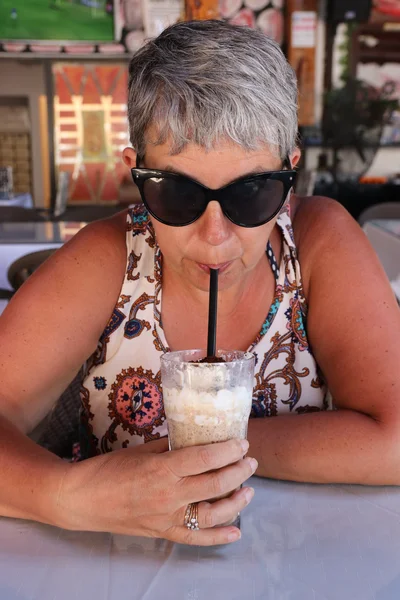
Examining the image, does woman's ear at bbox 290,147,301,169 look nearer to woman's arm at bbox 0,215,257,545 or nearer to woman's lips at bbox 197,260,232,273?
woman's lips at bbox 197,260,232,273

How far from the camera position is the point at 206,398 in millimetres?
952

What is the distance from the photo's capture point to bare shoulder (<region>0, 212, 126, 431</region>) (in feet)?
4.05

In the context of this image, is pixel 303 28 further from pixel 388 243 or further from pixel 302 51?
pixel 388 243

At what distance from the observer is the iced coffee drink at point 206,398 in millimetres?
950

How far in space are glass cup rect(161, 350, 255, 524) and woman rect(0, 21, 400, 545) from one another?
52 mm

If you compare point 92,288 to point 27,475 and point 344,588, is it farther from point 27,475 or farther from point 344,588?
point 344,588

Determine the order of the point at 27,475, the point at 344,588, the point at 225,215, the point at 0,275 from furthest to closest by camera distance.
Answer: the point at 0,275 < the point at 225,215 < the point at 27,475 < the point at 344,588

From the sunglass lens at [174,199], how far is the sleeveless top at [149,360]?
27cm

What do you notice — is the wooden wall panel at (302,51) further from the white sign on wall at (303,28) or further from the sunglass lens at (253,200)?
the sunglass lens at (253,200)

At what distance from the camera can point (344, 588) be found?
0.87 m

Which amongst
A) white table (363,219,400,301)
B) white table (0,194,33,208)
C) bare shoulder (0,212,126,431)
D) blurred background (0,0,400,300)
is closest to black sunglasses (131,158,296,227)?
bare shoulder (0,212,126,431)

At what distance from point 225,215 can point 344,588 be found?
1.91ft

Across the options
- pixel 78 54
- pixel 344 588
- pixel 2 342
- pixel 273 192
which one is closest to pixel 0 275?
pixel 2 342

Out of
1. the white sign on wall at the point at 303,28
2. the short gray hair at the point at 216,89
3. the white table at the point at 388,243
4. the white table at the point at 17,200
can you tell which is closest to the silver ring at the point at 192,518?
the short gray hair at the point at 216,89
